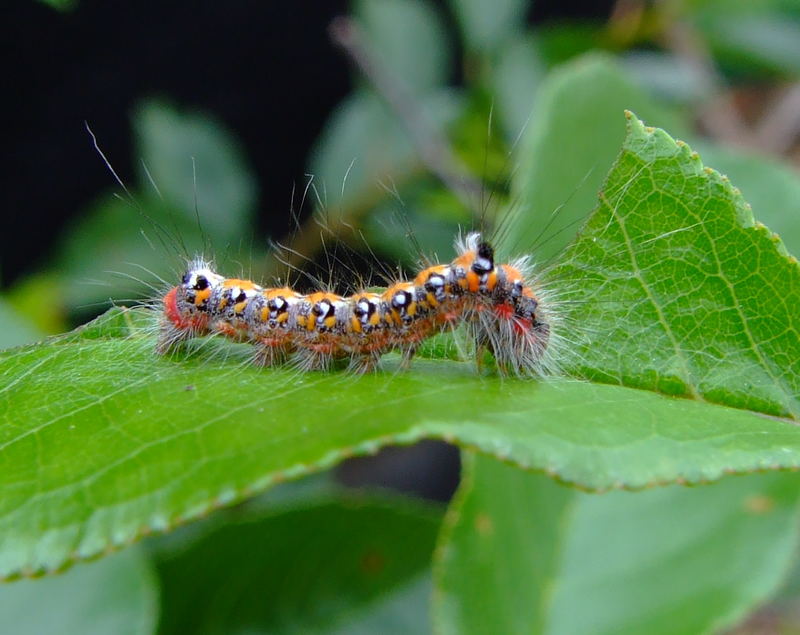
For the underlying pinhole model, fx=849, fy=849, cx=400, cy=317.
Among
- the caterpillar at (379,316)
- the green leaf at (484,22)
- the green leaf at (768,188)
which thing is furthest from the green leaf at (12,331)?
the green leaf at (484,22)

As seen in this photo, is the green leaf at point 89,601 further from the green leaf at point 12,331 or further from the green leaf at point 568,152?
the green leaf at point 568,152

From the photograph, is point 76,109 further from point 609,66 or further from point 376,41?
point 609,66

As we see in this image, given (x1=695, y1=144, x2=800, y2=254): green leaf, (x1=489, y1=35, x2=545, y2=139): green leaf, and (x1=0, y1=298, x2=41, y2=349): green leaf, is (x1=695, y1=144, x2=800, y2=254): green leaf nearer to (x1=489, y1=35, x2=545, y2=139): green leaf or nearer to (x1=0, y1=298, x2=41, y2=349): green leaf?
(x1=489, y1=35, x2=545, y2=139): green leaf

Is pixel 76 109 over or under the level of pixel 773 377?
over

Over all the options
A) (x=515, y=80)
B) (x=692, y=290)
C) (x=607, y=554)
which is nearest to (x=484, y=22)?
(x=515, y=80)

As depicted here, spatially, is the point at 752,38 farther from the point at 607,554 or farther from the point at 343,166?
the point at 607,554

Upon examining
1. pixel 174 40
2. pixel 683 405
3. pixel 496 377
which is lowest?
pixel 683 405

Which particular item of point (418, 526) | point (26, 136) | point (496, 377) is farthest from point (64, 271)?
point (496, 377)
